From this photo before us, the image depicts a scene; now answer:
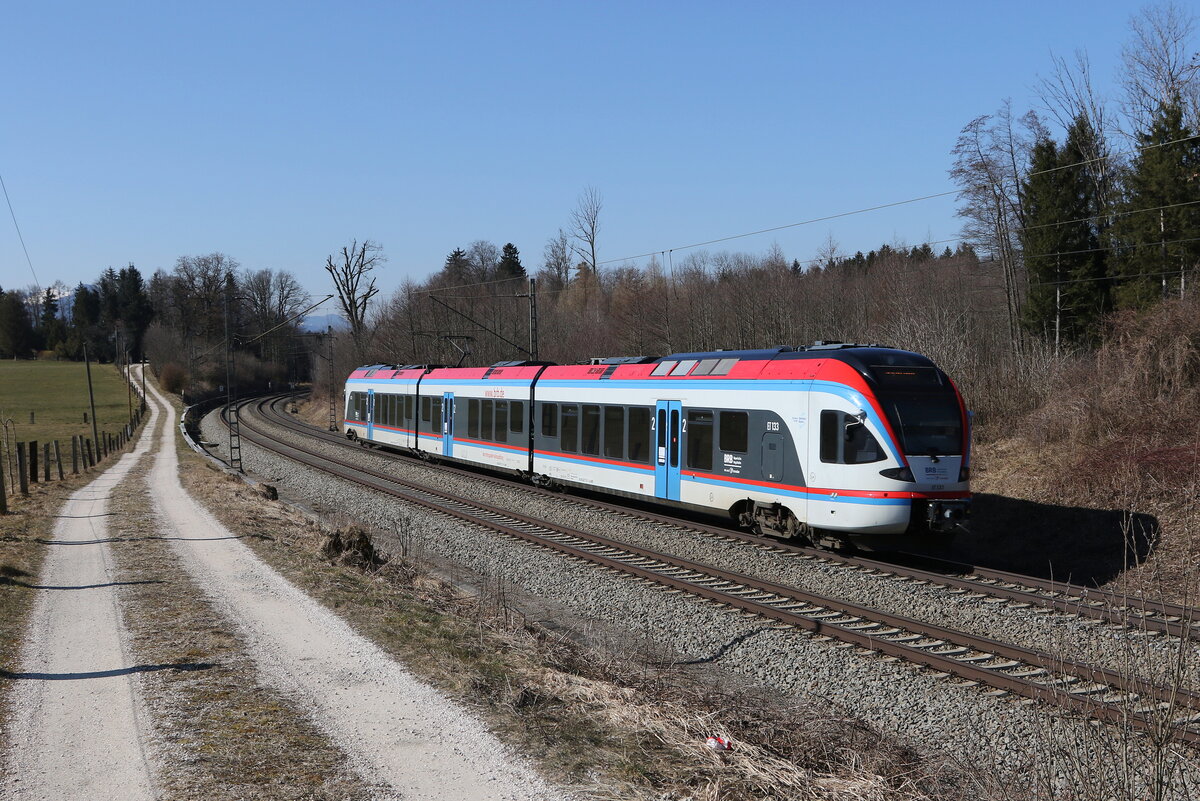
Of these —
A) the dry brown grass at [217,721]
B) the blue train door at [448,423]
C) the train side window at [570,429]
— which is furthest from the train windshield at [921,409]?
the blue train door at [448,423]

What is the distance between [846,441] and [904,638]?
400 cm

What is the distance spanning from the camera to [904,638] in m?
10.1

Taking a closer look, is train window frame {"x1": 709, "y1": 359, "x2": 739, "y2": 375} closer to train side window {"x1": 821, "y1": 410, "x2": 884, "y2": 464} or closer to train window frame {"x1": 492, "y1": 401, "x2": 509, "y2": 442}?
train side window {"x1": 821, "y1": 410, "x2": 884, "y2": 464}

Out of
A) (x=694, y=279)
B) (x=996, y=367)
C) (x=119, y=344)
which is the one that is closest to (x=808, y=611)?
(x=996, y=367)

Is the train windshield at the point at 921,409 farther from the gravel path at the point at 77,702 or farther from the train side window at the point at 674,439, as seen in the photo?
the gravel path at the point at 77,702

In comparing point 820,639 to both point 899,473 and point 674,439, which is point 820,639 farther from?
point 674,439

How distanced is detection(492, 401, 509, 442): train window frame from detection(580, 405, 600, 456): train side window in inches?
180

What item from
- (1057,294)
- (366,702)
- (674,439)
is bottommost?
(366,702)

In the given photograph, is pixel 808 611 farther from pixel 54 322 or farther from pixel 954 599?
pixel 54 322

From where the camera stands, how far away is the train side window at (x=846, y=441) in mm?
13289

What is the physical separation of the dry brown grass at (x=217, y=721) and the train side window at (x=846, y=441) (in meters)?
8.74

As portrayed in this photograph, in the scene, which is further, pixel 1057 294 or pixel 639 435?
pixel 1057 294

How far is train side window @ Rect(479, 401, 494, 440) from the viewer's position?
26.3 m

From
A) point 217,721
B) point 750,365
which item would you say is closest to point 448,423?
point 750,365
